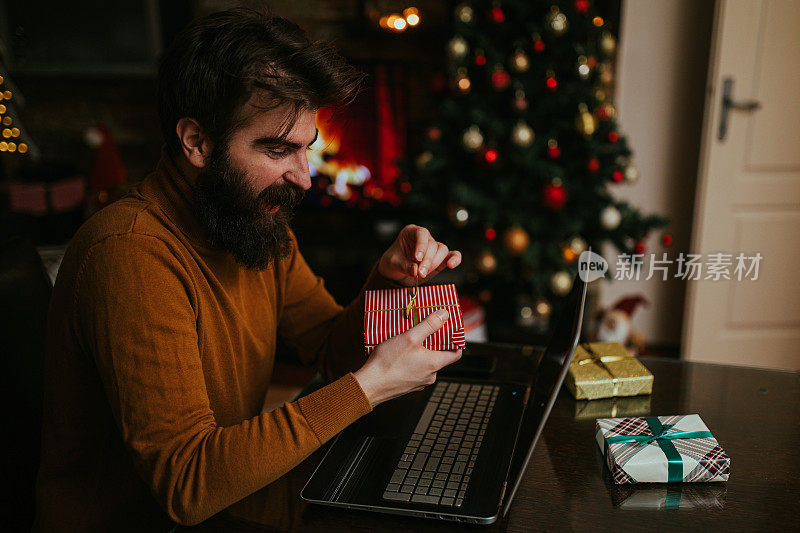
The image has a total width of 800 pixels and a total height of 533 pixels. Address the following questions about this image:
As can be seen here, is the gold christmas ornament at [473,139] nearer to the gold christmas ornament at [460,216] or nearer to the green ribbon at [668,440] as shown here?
the gold christmas ornament at [460,216]

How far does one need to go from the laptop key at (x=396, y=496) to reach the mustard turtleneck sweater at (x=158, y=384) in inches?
4.6

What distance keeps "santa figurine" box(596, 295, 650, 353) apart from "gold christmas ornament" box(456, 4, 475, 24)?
1325mm

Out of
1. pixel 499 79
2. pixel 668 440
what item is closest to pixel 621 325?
pixel 499 79

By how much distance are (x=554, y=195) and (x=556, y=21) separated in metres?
0.65

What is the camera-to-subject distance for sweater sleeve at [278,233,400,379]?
1.34 meters

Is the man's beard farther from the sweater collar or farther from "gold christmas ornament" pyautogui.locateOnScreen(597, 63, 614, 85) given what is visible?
"gold christmas ornament" pyautogui.locateOnScreen(597, 63, 614, 85)

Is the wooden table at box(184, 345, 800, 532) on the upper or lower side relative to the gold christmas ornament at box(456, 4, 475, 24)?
lower

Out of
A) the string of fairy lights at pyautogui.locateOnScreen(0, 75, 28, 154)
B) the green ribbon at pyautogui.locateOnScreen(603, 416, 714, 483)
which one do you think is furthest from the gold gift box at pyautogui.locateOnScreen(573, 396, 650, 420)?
the string of fairy lights at pyautogui.locateOnScreen(0, 75, 28, 154)

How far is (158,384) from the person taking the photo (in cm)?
88

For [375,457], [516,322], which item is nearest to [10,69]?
[516,322]

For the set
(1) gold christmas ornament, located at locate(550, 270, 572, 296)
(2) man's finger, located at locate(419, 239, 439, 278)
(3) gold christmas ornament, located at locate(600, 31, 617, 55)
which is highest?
(3) gold christmas ornament, located at locate(600, 31, 617, 55)

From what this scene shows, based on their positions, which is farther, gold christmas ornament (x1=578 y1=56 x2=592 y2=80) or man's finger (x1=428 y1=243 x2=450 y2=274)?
gold christmas ornament (x1=578 y1=56 x2=592 y2=80)

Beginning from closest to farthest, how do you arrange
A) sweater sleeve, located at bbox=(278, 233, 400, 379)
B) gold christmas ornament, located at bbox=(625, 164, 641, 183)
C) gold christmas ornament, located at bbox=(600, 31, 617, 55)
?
sweater sleeve, located at bbox=(278, 233, 400, 379), gold christmas ornament, located at bbox=(600, 31, 617, 55), gold christmas ornament, located at bbox=(625, 164, 641, 183)

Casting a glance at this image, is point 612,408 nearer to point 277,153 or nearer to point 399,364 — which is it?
point 399,364
